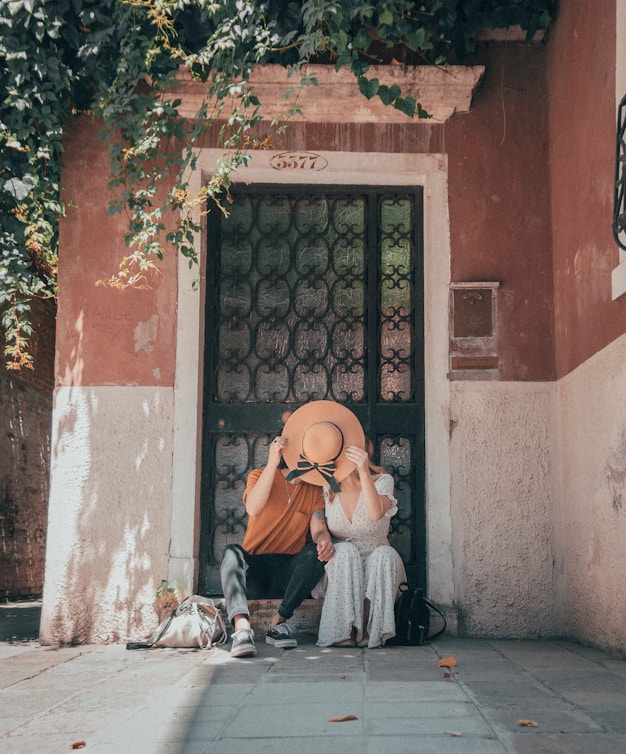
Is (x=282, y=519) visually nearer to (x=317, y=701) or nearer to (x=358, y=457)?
(x=358, y=457)

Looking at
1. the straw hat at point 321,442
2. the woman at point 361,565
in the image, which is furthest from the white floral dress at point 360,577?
the straw hat at point 321,442

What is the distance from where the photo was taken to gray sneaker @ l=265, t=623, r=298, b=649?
5.33m

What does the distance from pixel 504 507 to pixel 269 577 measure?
64.3 inches

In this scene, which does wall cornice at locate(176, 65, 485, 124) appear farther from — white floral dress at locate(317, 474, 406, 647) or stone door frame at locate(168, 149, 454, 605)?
white floral dress at locate(317, 474, 406, 647)

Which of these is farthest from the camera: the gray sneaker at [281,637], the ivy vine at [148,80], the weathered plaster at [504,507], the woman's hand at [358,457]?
the weathered plaster at [504,507]

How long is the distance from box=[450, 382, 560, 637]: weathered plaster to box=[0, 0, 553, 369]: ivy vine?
2061 millimetres

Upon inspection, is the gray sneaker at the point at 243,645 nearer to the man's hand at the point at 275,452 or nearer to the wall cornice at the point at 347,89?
the man's hand at the point at 275,452

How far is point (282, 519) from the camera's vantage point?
5793mm

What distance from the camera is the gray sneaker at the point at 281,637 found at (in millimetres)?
5328

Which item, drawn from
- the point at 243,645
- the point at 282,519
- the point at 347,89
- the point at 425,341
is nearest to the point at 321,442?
the point at 282,519

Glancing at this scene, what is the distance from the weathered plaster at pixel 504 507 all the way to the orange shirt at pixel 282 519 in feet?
3.31

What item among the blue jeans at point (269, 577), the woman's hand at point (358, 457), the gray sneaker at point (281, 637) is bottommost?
the gray sneaker at point (281, 637)

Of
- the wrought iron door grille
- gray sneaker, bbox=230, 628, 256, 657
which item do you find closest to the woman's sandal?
gray sneaker, bbox=230, 628, 256, 657

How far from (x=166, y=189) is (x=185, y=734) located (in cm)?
418
